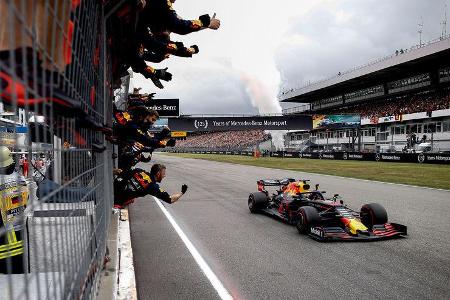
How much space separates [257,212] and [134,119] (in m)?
3.92

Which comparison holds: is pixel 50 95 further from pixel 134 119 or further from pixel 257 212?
pixel 257 212

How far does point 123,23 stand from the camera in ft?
13.4

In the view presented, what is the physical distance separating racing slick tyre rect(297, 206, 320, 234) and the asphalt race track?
0.20 meters

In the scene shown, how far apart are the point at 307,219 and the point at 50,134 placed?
17.5 feet

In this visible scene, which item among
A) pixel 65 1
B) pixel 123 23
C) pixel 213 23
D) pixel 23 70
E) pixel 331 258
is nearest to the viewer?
pixel 23 70

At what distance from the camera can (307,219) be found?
6.23m

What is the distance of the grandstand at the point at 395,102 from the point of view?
3938 cm

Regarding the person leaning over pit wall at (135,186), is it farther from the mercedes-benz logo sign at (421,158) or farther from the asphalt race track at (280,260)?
the mercedes-benz logo sign at (421,158)

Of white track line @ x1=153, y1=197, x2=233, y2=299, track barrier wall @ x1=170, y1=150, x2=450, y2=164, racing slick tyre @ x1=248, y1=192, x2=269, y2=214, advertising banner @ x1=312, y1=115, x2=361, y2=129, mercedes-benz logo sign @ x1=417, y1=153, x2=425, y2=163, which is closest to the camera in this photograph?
white track line @ x1=153, y1=197, x2=233, y2=299

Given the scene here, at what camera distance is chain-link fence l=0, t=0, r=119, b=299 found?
96 centimetres

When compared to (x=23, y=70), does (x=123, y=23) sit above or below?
above

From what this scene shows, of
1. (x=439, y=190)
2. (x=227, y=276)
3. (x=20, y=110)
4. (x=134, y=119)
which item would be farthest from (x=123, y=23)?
(x=439, y=190)

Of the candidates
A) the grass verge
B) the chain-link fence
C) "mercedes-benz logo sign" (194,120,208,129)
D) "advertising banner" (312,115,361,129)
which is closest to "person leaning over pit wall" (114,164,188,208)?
the chain-link fence

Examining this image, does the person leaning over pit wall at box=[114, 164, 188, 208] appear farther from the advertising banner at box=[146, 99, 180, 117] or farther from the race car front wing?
the advertising banner at box=[146, 99, 180, 117]
